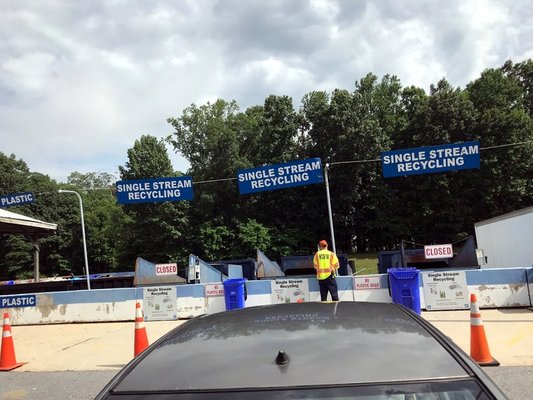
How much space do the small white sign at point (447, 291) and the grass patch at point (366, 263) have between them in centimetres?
2013

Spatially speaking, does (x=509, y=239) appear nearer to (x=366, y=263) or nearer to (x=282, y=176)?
(x=282, y=176)

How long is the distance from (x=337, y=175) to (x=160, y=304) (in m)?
31.5

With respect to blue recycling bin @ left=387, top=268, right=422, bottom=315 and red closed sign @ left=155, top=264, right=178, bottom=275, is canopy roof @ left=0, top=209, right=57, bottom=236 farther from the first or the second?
blue recycling bin @ left=387, top=268, right=422, bottom=315

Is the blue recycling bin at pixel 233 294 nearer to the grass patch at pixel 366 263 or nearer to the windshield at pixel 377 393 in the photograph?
the windshield at pixel 377 393

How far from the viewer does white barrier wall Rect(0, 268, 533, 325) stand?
1127 centimetres

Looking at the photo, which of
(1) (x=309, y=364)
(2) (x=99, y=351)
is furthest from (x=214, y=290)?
(1) (x=309, y=364)

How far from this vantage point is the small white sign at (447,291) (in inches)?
448

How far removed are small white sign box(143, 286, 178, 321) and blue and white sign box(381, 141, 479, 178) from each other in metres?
6.77

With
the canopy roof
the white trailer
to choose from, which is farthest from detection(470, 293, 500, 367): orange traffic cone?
the canopy roof

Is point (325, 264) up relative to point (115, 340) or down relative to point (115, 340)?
up

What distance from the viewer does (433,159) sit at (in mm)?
13055

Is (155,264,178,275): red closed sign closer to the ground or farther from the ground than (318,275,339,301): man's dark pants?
farther from the ground

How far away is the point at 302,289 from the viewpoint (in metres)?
12.5

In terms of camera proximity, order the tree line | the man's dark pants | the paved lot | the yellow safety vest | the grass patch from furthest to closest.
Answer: the tree line
the grass patch
the man's dark pants
the yellow safety vest
the paved lot
